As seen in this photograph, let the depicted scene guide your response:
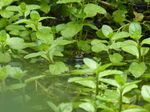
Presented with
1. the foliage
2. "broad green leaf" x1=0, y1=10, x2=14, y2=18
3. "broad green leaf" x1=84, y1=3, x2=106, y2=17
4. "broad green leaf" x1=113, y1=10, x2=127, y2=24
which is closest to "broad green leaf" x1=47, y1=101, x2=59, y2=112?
the foliage

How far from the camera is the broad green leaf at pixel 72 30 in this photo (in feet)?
6.18

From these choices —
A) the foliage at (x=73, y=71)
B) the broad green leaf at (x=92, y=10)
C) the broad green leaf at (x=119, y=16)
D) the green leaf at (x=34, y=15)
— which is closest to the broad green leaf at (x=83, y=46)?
the foliage at (x=73, y=71)

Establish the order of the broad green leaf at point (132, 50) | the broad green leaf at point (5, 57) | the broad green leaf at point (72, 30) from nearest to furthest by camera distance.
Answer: the broad green leaf at point (132, 50) < the broad green leaf at point (5, 57) < the broad green leaf at point (72, 30)

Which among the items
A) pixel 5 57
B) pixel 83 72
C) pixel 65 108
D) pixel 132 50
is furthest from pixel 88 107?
pixel 5 57

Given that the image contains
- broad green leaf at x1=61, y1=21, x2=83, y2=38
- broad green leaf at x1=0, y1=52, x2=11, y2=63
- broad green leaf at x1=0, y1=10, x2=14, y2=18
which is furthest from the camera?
broad green leaf at x1=0, y1=10, x2=14, y2=18

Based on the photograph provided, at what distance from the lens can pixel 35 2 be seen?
2.34 meters

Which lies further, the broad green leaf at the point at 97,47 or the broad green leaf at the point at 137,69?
the broad green leaf at the point at 97,47

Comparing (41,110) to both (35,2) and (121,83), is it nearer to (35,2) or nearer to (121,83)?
(121,83)

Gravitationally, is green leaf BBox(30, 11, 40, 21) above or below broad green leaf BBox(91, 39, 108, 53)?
above

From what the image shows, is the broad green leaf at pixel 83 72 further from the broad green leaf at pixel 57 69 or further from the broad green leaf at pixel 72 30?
the broad green leaf at pixel 72 30

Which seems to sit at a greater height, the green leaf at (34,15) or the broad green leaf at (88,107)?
the green leaf at (34,15)

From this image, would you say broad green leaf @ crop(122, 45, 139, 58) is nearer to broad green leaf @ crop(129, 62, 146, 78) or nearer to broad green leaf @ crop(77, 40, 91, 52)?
broad green leaf @ crop(129, 62, 146, 78)

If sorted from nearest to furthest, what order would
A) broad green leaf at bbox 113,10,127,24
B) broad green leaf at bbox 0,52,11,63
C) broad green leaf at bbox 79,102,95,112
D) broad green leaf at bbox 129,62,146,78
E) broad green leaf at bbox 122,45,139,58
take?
broad green leaf at bbox 79,102,95,112 → broad green leaf at bbox 129,62,146,78 → broad green leaf at bbox 122,45,139,58 → broad green leaf at bbox 0,52,11,63 → broad green leaf at bbox 113,10,127,24

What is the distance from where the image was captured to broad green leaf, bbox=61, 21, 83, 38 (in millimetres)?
1883
